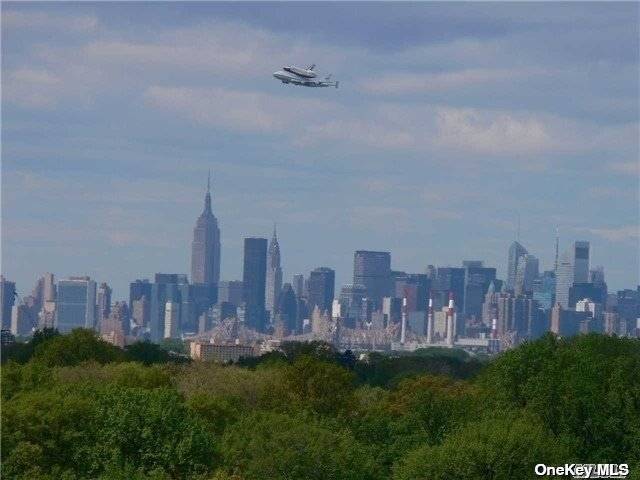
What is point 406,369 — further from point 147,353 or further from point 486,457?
point 486,457

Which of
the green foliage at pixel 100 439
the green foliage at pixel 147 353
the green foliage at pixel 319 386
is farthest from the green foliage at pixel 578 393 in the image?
the green foliage at pixel 147 353

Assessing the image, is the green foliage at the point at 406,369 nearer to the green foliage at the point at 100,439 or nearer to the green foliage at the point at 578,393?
the green foliage at the point at 578,393

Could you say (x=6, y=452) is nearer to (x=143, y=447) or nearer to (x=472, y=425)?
(x=143, y=447)

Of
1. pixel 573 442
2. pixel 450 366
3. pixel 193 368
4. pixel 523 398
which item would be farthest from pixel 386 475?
pixel 450 366

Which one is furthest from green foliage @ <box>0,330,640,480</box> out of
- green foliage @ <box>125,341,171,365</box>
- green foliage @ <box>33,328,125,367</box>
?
green foliage @ <box>125,341,171,365</box>

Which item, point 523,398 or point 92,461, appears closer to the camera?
point 92,461

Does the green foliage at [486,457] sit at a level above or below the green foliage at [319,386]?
below

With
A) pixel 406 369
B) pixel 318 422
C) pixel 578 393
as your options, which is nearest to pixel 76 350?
pixel 318 422

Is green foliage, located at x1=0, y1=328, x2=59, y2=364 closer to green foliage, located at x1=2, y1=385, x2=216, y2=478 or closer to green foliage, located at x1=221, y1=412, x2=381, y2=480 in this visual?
green foliage, located at x1=221, y1=412, x2=381, y2=480

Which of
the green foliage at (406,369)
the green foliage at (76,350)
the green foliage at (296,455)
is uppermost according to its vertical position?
the green foliage at (76,350)
